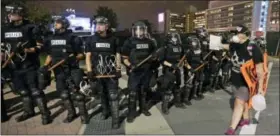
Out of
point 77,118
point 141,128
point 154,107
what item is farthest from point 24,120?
point 154,107

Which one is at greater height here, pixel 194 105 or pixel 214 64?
pixel 214 64

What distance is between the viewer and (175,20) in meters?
2.72

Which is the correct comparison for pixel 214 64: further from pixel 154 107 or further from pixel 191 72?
pixel 154 107

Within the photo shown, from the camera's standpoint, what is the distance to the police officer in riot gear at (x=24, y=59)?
481 cm

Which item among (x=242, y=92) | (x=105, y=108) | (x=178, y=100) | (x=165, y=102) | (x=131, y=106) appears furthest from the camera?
(x=178, y=100)

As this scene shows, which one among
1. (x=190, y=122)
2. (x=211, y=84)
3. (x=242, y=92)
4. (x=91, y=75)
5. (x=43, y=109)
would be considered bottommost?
(x=190, y=122)

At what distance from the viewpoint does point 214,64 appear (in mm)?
7934

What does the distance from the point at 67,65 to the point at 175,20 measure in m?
2.80

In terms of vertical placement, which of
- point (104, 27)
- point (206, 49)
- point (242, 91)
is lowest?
point (242, 91)

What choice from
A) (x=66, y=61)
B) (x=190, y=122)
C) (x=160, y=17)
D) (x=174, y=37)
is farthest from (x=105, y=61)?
(x=160, y=17)

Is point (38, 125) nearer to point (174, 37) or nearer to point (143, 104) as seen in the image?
point (143, 104)

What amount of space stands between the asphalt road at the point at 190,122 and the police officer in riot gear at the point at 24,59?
1033mm

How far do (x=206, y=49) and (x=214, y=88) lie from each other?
1880mm

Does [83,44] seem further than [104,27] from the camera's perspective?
Yes
